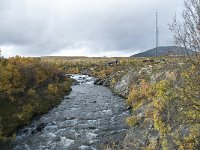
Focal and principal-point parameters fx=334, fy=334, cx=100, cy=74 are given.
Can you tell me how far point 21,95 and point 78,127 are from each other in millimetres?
12273

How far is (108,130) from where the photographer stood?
3503 centimetres

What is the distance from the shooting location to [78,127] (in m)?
37.0

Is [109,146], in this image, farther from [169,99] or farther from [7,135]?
[7,135]

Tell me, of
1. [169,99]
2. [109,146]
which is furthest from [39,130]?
[169,99]

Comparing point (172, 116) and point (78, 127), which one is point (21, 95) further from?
point (172, 116)

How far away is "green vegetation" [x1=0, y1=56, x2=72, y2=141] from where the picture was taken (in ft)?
123

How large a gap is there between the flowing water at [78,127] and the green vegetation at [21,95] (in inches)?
47.3

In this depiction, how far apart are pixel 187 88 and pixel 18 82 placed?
31.6 m

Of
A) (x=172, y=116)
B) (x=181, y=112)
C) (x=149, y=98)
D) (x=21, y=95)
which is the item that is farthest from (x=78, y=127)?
(x=181, y=112)

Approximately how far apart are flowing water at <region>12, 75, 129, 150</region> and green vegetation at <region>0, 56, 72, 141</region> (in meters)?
1.20

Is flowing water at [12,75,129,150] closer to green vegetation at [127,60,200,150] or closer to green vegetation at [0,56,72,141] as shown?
green vegetation at [0,56,72,141]

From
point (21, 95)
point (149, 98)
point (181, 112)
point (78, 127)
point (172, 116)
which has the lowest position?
point (78, 127)

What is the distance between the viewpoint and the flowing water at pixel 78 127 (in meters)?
31.7

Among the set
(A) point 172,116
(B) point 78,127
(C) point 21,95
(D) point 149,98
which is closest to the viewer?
(A) point 172,116
